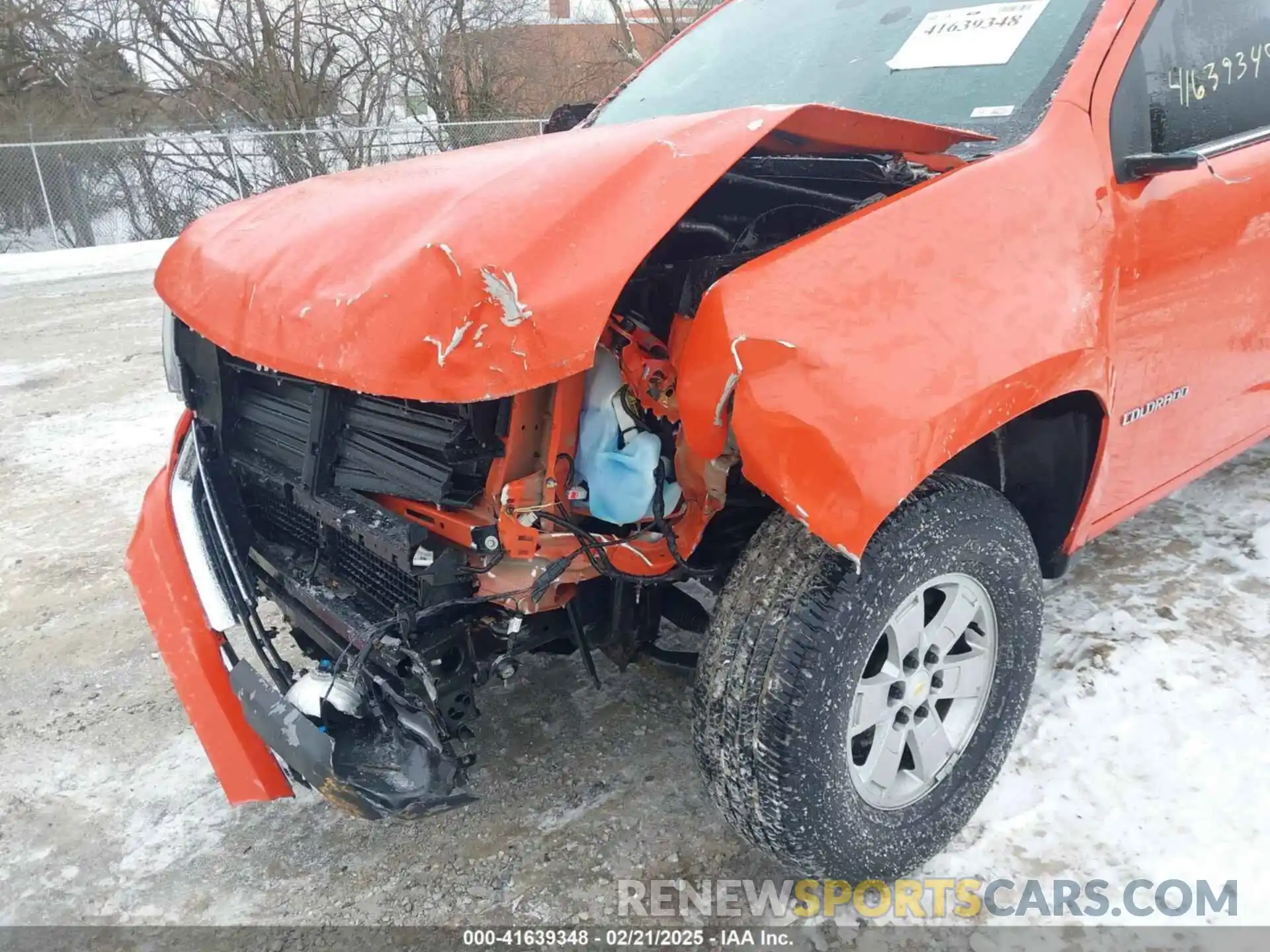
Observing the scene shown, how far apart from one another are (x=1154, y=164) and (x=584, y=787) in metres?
2.08

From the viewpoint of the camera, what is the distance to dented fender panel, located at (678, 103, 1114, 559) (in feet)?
4.92

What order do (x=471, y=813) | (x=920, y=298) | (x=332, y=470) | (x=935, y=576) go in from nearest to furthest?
1. (x=920, y=298)
2. (x=935, y=576)
3. (x=332, y=470)
4. (x=471, y=813)

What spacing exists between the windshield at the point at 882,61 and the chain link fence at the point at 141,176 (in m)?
13.2

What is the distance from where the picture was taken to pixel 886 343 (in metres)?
1.56

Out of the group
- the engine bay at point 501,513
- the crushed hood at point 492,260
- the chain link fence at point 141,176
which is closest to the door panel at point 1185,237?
the crushed hood at point 492,260

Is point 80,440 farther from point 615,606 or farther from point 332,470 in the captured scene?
point 615,606

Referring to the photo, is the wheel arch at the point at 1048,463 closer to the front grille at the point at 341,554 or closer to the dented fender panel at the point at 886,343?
the dented fender panel at the point at 886,343

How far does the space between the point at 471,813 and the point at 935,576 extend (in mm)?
1354

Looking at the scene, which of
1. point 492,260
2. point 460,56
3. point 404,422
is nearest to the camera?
point 492,260

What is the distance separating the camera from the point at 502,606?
1.91m

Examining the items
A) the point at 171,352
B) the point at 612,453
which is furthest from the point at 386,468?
the point at 171,352

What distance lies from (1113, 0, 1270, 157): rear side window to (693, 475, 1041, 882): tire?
105 cm

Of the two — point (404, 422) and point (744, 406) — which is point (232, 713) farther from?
point (744, 406)

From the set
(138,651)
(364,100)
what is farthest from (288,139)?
(138,651)
